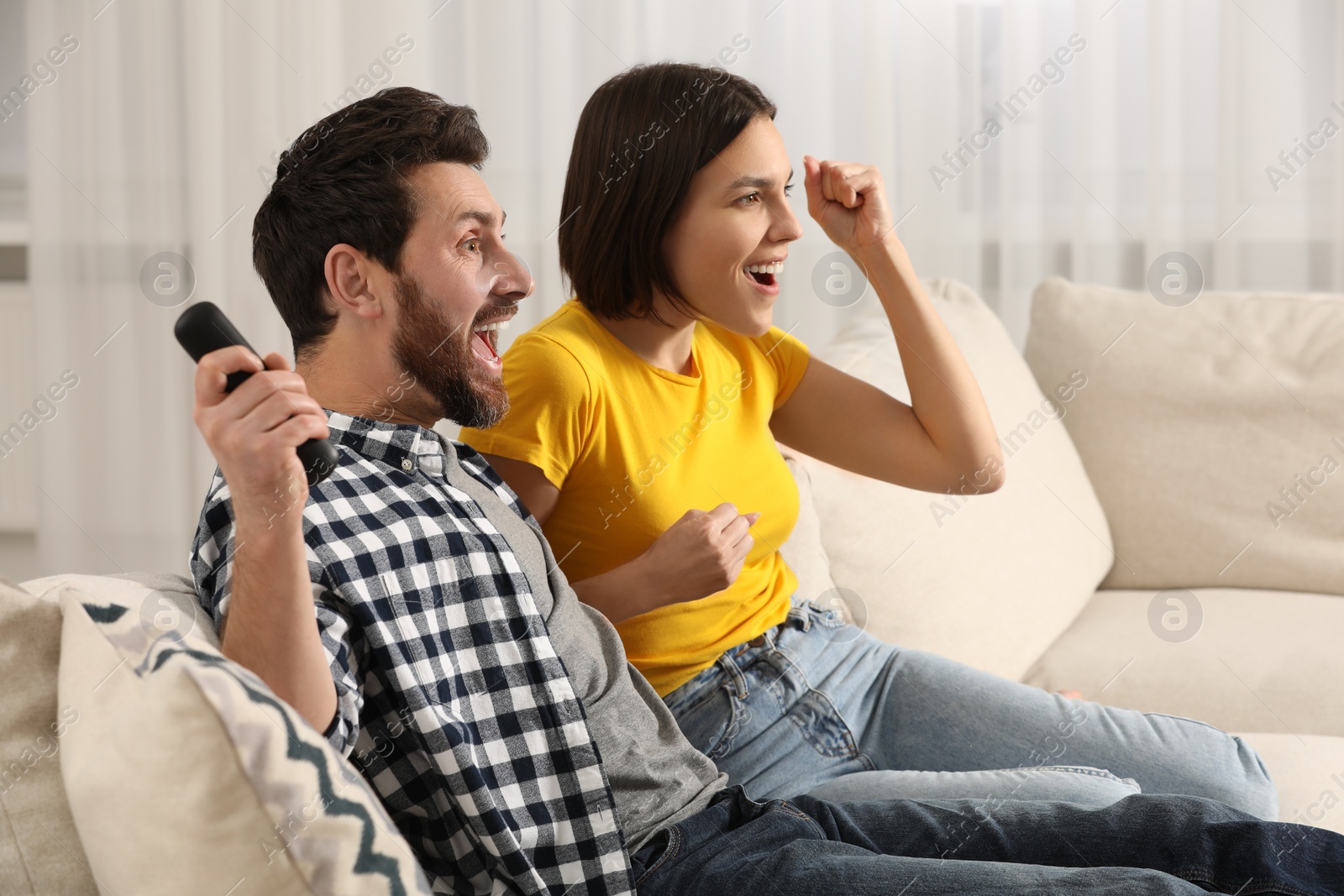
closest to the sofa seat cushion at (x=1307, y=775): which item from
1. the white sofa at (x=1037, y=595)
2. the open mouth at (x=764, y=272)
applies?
the white sofa at (x=1037, y=595)

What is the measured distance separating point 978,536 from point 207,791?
134 centimetres

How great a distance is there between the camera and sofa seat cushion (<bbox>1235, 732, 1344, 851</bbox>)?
49.1 inches

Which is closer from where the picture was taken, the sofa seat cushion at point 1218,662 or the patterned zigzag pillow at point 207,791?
the patterned zigzag pillow at point 207,791

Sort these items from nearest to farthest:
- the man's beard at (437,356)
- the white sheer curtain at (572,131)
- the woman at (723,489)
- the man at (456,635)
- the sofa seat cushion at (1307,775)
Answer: the man at (456,635) < the man's beard at (437,356) < the woman at (723,489) < the sofa seat cushion at (1307,775) < the white sheer curtain at (572,131)

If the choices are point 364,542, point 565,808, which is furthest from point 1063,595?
point 364,542

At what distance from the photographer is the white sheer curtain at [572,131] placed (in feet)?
7.99

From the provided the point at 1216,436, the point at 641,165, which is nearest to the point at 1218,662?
the point at 1216,436

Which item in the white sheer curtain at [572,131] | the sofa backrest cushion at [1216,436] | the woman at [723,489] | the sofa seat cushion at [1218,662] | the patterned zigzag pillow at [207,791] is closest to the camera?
A: the patterned zigzag pillow at [207,791]

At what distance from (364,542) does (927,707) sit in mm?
717

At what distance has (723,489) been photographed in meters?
1.25

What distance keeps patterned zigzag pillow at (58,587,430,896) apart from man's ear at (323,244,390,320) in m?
0.45

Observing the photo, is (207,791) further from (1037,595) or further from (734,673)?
(1037,595)

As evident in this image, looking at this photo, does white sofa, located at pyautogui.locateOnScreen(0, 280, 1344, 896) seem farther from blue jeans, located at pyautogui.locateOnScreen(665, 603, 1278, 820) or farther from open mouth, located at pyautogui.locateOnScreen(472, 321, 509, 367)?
open mouth, located at pyautogui.locateOnScreen(472, 321, 509, 367)

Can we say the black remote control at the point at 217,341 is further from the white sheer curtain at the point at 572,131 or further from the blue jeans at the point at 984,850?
the white sheer curtain at the point at 572,131
